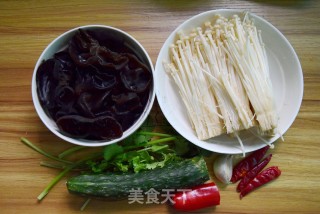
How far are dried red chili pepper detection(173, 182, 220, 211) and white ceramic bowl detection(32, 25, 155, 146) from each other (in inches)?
15.6

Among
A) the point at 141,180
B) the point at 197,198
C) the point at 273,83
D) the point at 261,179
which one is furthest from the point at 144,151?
the point at 273,83

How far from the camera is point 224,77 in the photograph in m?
1.70

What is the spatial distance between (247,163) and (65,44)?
1.00m

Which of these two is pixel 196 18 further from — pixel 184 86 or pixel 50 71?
pixel 50 71

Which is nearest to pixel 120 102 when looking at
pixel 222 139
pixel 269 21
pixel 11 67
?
pixel 222 139

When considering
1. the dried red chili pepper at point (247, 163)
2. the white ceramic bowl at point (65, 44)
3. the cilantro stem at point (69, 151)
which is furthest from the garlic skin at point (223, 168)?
the cilantro stem at point (69, 151)

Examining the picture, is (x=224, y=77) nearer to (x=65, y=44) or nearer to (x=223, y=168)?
(x=223, y=168)

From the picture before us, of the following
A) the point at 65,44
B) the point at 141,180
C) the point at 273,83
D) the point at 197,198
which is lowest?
the point at 197,198

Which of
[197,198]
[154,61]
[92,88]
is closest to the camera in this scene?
[92,88]

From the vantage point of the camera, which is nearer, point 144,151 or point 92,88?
point 92,88

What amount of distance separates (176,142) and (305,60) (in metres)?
0.75

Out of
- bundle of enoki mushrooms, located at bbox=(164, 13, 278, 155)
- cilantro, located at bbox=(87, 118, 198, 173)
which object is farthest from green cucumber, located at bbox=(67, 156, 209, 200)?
bundle of enoki mushrooms, located at bbox=(164, 13, 278, 155)

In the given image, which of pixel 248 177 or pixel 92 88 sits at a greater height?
pixel 92 88

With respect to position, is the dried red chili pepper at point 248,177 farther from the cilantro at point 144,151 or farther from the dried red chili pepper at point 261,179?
the cilantro at point 144,151
